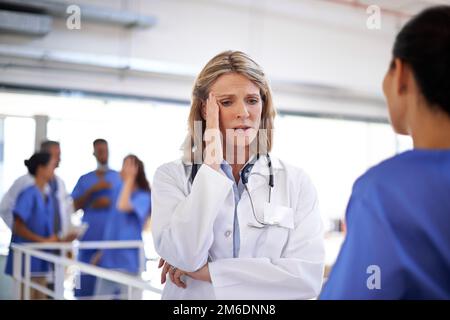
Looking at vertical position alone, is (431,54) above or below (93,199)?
above

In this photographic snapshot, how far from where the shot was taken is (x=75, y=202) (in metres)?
1.75

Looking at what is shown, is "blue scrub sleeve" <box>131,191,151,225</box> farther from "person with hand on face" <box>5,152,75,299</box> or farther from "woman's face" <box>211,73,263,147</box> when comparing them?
"woman's face" <box>211,73,263,147</box>

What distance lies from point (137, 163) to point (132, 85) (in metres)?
0.49

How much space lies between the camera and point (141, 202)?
226 centimetres

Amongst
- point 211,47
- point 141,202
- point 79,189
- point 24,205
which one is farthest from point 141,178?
point 24,205

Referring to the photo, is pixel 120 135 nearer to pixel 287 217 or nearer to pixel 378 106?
pixel 378 106

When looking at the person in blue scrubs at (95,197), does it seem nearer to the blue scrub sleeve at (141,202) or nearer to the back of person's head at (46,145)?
the blue scrub sleeve at (141,202)

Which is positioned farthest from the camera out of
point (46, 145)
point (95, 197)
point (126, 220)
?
point (126, 220)

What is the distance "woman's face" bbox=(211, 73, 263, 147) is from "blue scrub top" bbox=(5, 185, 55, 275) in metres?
0.69

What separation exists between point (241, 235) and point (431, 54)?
1.48 feet

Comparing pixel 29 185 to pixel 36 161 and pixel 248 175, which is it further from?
pixel 248 175

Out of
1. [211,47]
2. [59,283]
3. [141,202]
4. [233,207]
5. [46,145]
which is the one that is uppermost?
[211,47]

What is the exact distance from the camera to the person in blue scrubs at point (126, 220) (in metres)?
2.19
